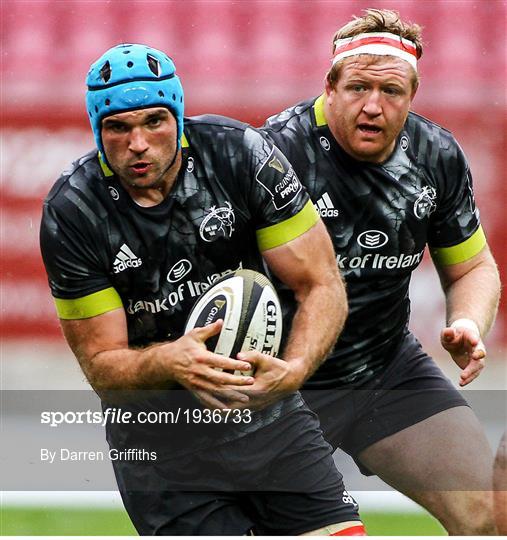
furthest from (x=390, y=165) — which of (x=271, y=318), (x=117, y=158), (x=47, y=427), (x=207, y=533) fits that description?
(x=47, y=427)

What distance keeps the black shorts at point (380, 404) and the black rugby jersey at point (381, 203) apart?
0.28 ft

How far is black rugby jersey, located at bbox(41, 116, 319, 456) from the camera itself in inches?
117

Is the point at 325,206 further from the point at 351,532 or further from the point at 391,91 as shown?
the point at 351,532

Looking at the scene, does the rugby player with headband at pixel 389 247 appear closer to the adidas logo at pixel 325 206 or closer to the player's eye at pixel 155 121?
the adidas logo at pixel 325 206

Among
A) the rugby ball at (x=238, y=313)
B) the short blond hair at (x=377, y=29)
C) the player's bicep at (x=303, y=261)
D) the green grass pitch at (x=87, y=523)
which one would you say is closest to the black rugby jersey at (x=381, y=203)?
the short blond hair at (x=377, y=29)

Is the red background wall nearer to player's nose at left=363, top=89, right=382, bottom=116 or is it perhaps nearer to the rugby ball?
player's nose at left=363, top=89, right=382, bottom=116

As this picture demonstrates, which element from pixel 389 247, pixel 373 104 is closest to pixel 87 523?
pixel 389 247

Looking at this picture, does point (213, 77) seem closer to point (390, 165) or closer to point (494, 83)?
point (494, 83)

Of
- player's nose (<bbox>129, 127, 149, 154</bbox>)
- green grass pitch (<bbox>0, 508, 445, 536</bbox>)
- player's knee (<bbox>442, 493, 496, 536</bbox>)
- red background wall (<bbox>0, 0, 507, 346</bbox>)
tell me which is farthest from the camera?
red background wall (<bbox>0, 0, 507, 346</bbox>)


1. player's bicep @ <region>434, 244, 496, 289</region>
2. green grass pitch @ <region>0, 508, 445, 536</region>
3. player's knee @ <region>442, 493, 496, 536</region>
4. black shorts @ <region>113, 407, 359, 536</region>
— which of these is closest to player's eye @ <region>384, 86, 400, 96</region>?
player's bicep @ <region>434, 244, 496, 289</region>

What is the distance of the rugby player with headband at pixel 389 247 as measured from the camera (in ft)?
11.3

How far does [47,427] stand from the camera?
14.6 feet

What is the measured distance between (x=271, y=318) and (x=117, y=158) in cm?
56

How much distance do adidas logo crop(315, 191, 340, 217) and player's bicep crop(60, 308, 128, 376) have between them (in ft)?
2.53
